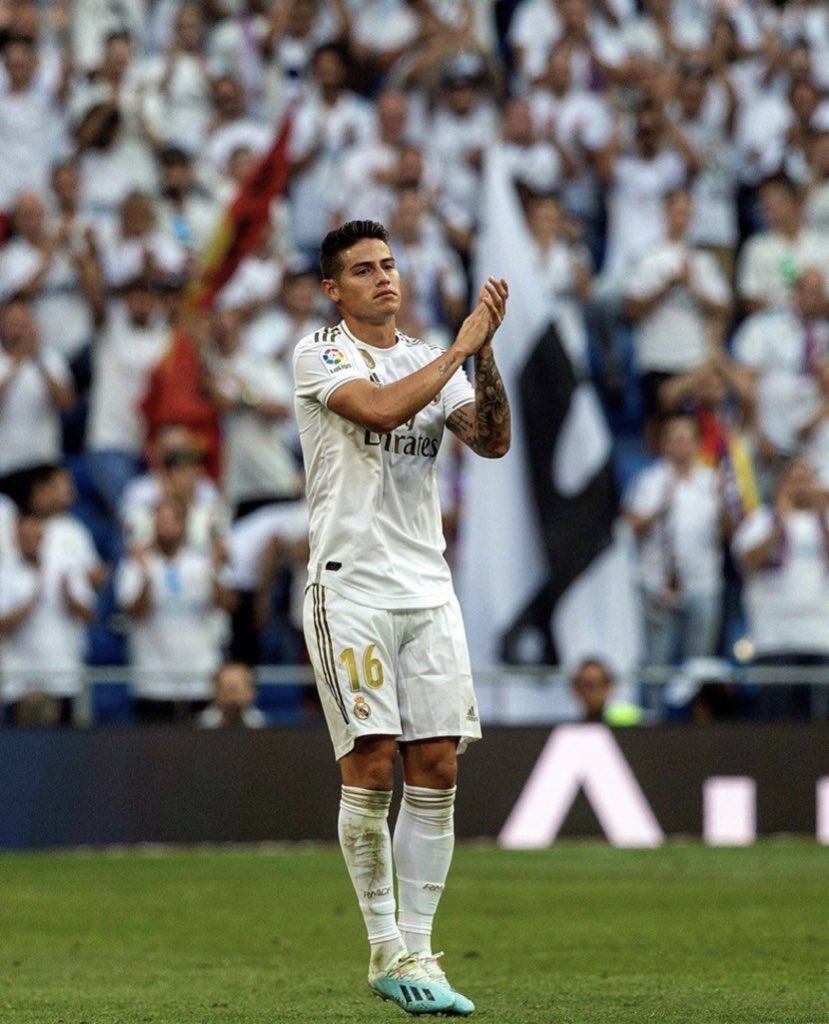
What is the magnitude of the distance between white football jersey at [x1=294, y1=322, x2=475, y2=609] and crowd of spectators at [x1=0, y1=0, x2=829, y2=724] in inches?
288

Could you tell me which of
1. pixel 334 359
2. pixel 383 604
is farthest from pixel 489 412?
pixel 383 604

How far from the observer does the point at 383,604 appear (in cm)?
685

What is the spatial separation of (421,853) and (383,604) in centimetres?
82

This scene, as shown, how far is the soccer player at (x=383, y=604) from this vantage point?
6.79 meters

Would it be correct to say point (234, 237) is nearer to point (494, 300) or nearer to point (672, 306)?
point (672, 306)

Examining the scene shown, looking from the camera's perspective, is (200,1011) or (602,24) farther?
(602,24)

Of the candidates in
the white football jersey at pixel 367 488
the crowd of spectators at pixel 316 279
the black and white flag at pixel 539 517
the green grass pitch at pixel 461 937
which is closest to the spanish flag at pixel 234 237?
the crowd of spectators at pixel 316 279

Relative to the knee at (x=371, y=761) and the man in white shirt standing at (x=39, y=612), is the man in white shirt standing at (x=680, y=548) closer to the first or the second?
the man in white shirt standing at (x=39, y=612)

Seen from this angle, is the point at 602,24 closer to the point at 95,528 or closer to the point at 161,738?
the point at 95,528

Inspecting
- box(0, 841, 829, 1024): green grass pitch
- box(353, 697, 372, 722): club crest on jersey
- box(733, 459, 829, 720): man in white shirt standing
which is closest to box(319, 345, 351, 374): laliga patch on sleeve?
box(353, 697, 372, 722): club crest on jersey

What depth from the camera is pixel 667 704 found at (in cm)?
1541

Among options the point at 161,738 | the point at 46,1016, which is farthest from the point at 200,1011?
the point at 161,738

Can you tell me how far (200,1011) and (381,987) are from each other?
1.89 ft

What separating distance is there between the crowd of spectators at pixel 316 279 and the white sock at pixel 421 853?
24.1ft
